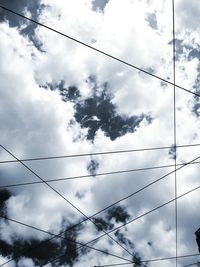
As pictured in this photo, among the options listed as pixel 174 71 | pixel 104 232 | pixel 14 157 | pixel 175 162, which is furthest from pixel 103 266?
pixel 174 71

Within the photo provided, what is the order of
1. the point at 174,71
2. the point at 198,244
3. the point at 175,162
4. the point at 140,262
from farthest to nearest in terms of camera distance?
1. the point at 198,244
2. the point at 140,262
3. the point at 175,162
4. the point at 174,71

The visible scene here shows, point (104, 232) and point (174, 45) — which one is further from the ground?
point (174, 45)

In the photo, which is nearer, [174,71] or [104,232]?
[174,71]

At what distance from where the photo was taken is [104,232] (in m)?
13.0

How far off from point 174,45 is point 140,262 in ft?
31.2

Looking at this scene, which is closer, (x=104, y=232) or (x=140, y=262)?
(x=104, y=232)

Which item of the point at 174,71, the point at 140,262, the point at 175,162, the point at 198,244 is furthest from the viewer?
the point at 198,244

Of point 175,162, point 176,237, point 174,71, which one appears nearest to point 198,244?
point 176,237

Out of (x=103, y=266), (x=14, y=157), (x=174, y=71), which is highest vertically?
(x=174, y=71)

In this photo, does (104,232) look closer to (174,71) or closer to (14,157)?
(14,157)

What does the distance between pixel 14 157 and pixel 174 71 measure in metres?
5.78

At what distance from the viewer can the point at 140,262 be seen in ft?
47.9

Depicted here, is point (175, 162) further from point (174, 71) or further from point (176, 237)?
point (176, 237)

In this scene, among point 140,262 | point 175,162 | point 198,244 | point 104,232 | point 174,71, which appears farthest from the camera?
point 198,244
